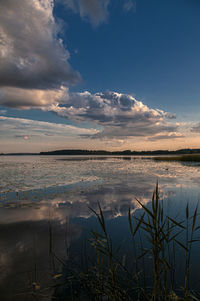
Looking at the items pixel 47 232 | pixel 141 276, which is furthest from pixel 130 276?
pixel 47 232

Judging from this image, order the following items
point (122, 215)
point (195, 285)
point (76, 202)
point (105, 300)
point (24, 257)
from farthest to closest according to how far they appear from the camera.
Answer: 1. point (76, 202)
2. point (122, 215)
3. point (24, 257)
4. point (195, 285)
5. point (105, 300)

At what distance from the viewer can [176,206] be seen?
9.37 metres

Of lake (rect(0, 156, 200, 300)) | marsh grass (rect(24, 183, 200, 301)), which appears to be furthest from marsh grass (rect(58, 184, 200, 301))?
lake (rect(0, 156, 200, 300))

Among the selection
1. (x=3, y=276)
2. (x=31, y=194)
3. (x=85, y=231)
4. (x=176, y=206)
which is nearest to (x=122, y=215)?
(x=85, y=231)

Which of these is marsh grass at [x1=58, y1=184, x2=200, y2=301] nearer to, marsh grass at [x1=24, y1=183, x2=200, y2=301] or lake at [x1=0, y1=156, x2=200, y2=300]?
marsh grass at [x1=24, y1=183, x2=200, y2=301]

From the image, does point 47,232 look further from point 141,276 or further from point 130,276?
point 141,276

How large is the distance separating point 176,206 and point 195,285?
6023 millimetres

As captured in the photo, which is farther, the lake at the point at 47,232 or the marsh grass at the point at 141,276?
the lake at the point at 47,232

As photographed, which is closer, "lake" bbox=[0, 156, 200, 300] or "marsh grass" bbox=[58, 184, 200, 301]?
"marsh grass" bbox=[58, 184, 200, 301]

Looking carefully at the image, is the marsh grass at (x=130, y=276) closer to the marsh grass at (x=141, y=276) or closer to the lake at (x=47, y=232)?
the marsh grass at (x=141, y=276)

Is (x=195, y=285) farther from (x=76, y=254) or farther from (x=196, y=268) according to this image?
(x=76, y=254)

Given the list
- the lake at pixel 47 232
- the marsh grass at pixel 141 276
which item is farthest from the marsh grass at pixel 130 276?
the lake at pixel 47 232

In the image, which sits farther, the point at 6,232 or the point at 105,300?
the point at 6,232

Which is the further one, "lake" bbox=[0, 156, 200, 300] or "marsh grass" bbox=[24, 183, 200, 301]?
"lake" bbox=[0, 156, 200, 300]
